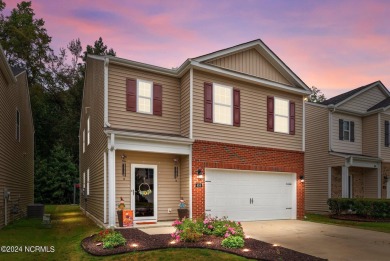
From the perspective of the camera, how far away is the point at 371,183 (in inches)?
845

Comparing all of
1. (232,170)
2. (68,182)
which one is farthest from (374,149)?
(68,182)

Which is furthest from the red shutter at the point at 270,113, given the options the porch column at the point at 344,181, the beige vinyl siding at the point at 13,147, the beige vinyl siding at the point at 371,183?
the beige vinyl siding at the point at 13,147

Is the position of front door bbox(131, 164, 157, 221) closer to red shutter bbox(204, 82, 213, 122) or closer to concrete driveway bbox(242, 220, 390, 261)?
red shutter bbox(204, 82, 213, 122)

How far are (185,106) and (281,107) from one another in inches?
209

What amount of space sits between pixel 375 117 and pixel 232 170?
42.1ft

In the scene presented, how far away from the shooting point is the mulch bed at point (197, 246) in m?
7.76

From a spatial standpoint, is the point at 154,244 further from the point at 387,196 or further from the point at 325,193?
the point at 387,196

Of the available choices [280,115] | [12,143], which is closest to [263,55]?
[280,115]

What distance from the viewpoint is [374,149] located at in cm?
2131

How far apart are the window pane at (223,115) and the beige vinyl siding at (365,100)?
10.2 meters

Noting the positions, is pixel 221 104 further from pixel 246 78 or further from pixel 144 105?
pixel 144 105

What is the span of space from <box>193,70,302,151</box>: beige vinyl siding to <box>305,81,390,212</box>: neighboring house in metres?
5.01

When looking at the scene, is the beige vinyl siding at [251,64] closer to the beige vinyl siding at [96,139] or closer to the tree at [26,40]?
the beige vinyl siding at [96,139]

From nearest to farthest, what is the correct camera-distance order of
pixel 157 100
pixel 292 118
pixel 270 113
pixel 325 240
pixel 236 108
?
pixel 325 240 → pixel 157 100 → pixel 236 108 → pixel 270 113 → pixel 292 118
